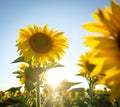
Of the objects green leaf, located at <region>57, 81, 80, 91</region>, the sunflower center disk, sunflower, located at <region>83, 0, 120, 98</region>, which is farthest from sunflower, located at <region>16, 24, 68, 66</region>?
sunflower, located at <region>83, 0, 120, 98</region>

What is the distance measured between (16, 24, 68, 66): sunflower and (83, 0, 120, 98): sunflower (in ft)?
13.8

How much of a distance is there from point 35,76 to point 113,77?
3.38 meters

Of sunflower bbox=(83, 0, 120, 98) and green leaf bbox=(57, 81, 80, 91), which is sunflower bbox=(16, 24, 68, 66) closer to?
green leaf bbox=(57, 81, 80, 91)

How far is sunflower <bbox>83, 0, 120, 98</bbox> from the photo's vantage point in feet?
5.28

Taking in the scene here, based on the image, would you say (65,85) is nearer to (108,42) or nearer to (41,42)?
(41,42)

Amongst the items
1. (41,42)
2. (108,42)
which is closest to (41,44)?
(41,42)

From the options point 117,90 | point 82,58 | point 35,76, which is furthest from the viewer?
point 82,58

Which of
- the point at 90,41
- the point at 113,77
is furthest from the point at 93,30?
the point at 113,77

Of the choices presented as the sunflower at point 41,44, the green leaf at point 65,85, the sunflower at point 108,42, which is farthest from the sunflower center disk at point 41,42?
the sunflower at point 108,42

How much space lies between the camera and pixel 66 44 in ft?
20.9

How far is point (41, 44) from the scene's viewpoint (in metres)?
6.50

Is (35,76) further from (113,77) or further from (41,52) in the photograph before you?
(113,77)

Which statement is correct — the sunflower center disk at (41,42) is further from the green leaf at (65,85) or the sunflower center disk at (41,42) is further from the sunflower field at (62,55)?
the green leaf at (65,85)

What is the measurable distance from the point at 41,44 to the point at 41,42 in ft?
0.23
